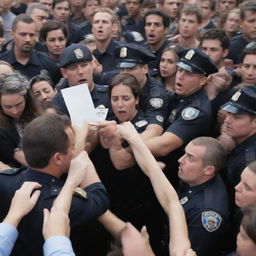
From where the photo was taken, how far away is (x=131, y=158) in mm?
3252

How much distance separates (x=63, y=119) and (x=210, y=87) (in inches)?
86.2

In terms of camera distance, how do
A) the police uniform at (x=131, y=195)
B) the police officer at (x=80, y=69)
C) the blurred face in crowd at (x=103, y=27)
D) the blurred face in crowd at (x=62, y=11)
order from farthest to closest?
the blurred face in crowd at (x=62, y=11) → the blurred face in crowd at (x=103, y=27) → the police officer at (x=80, y=69) → the police uniform at (x=131, y=195)

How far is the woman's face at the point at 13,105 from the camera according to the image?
11.8 ft

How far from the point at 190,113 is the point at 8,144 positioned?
1.45 metres

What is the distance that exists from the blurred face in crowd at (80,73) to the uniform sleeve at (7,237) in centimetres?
224

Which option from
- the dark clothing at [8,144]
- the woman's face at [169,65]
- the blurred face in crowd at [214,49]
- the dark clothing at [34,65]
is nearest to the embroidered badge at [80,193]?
the dark clothing at [8,144]

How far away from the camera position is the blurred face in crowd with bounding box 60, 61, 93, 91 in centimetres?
428

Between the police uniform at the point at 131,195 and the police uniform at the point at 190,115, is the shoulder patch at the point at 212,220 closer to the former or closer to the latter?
the police uniform at the point at 131,195

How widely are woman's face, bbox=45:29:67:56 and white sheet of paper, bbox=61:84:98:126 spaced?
2.61 metres

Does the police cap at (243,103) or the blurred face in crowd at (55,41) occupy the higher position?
the police cap at (243,103)

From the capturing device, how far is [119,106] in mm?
3740

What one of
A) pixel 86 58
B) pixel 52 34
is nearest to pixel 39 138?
pixel 86 58

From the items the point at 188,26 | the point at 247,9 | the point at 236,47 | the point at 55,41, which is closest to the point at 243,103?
the point at 236,47

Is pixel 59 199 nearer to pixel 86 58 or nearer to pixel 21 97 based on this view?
pixel 21 97
